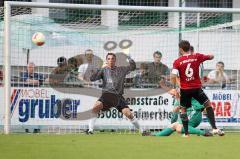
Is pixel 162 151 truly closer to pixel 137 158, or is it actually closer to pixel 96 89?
pixel 137 158

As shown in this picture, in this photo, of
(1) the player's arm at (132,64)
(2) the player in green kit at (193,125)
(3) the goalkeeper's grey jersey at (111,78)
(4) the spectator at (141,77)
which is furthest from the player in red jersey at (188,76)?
(4) the spectator at (141,77)

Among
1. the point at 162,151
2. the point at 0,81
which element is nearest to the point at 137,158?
the point at 162,151

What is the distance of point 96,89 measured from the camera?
17.8 meters

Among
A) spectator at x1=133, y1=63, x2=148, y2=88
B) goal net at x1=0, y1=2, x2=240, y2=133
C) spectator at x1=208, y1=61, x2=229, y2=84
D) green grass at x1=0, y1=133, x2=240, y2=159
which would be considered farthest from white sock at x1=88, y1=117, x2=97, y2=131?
green grass at x1=0, y1=133, x2=240, y2=159

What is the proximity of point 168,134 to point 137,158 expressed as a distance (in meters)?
5.69

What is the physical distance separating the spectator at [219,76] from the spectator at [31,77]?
4141 mm

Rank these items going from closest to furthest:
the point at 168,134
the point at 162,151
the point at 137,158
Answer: the point at 137,158 < the point at 162,151 < the point at 168,134

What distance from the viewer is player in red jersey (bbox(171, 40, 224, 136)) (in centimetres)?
1459

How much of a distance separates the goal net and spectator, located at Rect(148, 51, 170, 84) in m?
0.02

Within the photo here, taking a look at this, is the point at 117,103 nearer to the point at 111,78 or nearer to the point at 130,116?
the point at 130,116

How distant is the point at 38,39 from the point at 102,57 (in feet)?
5.58

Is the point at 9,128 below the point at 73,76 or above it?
below

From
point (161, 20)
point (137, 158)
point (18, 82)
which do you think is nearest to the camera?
point (137, 158)

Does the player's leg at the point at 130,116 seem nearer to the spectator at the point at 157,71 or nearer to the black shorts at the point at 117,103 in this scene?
the black shorts at the point at 117,103
